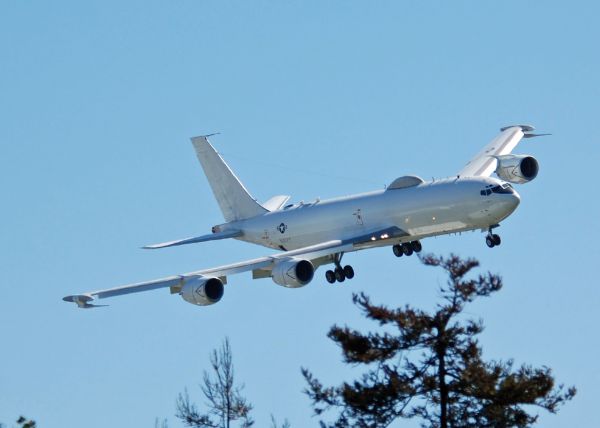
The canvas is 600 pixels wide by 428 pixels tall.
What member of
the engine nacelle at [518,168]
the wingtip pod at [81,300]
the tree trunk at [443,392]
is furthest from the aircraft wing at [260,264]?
the tree trunk at [443,392]

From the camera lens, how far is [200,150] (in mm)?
113750

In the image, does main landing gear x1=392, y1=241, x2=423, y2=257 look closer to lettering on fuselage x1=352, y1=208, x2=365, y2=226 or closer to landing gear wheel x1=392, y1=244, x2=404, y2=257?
landing gear wheel x1=392, y1=244, x2=404, y2=257

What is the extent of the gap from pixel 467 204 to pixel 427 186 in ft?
11.6

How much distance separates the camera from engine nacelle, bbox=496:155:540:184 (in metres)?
101

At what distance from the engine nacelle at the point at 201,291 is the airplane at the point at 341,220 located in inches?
1.9

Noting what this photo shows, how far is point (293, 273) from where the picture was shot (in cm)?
9231

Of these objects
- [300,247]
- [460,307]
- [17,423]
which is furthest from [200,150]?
Answer: [460,307]

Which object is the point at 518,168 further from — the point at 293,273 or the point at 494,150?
the point at 293,273

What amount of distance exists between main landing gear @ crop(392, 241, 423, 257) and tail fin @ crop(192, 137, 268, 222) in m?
11.2

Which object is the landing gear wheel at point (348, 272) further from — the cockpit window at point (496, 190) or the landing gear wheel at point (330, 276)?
the cockpit window at point (496, 190)

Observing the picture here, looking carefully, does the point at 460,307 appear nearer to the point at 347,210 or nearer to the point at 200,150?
the point at 347,210

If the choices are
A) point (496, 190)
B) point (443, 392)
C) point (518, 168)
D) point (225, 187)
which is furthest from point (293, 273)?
point (443, 392)

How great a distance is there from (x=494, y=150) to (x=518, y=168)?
10.2 meters

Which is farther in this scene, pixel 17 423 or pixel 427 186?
pixel 427 186
